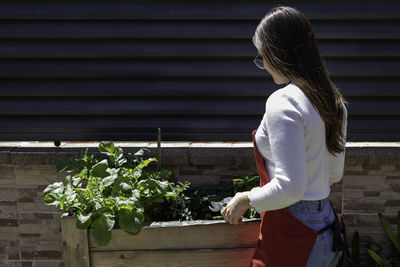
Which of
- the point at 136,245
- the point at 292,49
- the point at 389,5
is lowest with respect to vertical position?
the point at 136,245

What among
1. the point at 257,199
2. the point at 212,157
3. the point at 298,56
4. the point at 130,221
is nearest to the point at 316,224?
the point at 257,199

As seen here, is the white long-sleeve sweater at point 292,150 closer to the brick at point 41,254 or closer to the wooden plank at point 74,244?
the wooden plank at point 74,244

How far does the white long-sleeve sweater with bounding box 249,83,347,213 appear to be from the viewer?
1.77 meters

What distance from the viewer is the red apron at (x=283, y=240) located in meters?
2.00

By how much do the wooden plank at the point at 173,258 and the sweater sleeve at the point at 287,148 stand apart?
0.91 m

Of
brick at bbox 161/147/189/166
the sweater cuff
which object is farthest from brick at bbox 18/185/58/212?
the sweater cuff

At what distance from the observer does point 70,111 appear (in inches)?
139

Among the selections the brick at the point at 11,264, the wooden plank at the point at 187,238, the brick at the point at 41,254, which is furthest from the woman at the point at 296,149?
the brick at the point at 11,264

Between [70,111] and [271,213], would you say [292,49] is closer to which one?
[271,213]

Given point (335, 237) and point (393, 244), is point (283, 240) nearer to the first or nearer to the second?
point (335, 237)

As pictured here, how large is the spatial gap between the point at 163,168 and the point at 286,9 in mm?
1663

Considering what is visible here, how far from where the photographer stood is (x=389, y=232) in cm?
341

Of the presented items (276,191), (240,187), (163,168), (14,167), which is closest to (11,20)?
(14,167)

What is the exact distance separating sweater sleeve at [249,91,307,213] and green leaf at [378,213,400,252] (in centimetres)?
194
